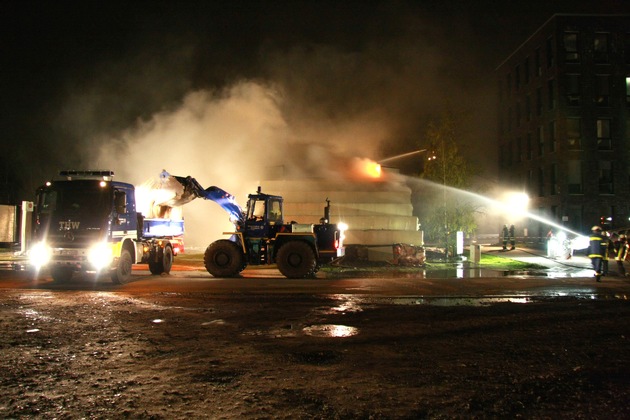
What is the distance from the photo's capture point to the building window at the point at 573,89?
34125 mm

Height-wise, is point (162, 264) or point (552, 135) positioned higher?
point (552, 135)

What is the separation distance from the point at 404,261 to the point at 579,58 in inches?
981

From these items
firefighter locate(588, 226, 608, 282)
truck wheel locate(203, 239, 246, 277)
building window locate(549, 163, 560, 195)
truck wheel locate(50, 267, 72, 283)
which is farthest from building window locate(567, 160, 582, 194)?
truck wheel locate(50, 267, 72, 283)

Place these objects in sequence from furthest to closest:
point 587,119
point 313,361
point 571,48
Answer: point 571,48, point 587,119, point 313,361

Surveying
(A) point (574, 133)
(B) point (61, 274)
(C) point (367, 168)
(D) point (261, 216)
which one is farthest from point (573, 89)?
(B) point (61, 274)

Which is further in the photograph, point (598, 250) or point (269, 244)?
point (269, 244)

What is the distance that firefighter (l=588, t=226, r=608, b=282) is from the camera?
13.7 m

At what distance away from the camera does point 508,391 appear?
175 inches

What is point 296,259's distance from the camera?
14578mm

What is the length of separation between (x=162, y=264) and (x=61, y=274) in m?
2.87

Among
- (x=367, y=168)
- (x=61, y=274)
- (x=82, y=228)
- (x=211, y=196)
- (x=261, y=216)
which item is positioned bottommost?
(x=61, y=274)

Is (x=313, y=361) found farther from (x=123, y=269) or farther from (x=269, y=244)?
(x=269, y=244)

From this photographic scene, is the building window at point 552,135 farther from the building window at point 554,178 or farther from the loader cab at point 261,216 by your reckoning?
the loader cab at point 261,216

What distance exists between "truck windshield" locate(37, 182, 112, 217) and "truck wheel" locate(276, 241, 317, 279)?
498cm
